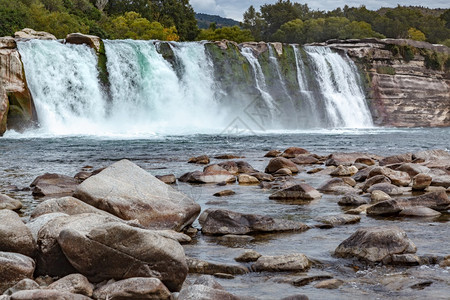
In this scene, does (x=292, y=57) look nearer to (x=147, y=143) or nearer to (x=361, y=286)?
(x=147, y=143)

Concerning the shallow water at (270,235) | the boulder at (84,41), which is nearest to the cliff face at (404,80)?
the boulder at (84,41)

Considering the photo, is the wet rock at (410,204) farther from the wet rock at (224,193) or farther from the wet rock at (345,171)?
the wet rock at (345,171)

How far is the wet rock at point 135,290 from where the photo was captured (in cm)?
477

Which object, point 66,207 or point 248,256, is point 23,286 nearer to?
point 66,207

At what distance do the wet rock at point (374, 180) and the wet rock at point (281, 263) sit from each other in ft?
16.7

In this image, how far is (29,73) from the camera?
30469mm

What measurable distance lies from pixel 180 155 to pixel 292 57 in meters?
25.3

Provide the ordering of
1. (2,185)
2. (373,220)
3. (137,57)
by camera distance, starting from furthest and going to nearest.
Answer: (137,57) → (2,185) → (373,220)

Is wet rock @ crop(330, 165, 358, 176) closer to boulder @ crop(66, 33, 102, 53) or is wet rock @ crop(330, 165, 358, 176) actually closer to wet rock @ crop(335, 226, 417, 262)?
wet rock @ crop(335, 226, 417, 262)

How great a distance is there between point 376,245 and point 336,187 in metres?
4.99

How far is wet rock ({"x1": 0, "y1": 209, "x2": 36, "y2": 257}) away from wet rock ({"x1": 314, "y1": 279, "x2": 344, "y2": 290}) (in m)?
2.62

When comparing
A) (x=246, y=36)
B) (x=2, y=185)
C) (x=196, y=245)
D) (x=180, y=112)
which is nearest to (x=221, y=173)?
(x=2, y=185)

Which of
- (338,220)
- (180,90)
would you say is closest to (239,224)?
(338,220)

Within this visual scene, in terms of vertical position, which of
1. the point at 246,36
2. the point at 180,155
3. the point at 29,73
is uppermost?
the point at 246,36
